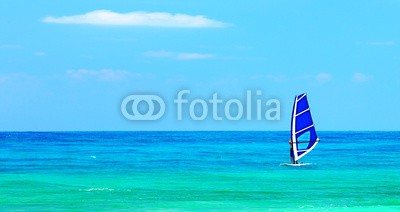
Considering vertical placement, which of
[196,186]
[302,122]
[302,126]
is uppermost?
[302,122]

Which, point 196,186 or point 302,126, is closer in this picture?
point 196,186

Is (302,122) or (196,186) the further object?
(302,122)

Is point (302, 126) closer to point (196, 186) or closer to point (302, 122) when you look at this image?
point (302, 122)

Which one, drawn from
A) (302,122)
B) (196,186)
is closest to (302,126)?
(302,122)

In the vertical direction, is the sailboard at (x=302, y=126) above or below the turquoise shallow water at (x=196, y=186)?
above

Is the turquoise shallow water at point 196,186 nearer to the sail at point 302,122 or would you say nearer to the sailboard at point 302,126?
the sailboard at point 302,126

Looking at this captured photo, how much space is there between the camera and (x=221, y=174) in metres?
43.7

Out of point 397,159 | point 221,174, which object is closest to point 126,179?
point 221,174

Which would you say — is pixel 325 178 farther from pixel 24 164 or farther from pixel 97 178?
pixel 24 164

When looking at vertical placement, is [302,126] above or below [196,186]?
above

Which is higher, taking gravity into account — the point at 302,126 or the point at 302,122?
the point at 302,122

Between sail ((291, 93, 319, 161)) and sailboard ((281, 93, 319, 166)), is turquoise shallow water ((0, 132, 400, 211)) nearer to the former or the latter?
sailboard ((281, 93, 319, 166))

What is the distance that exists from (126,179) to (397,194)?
14089 mm

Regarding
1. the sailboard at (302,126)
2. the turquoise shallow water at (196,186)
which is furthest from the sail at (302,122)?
the turquoise shallow water at (196,186)
